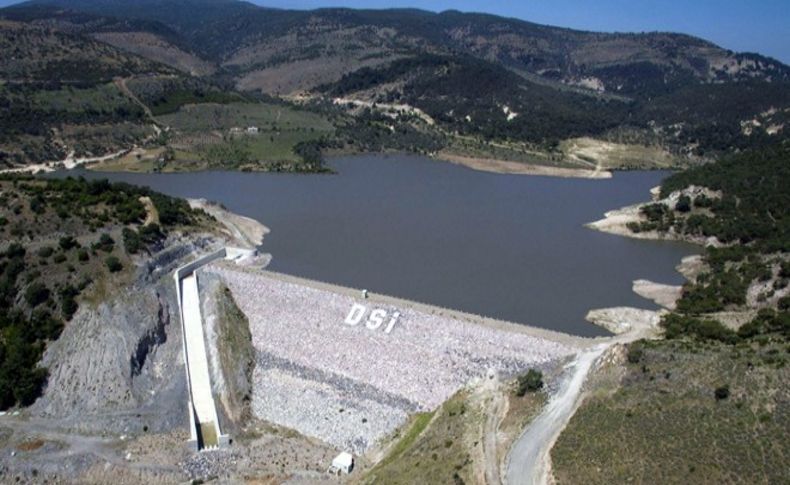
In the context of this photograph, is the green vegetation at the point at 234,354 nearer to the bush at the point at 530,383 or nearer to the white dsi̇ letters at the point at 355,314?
the white dsi̇ letters at the point at 355,314

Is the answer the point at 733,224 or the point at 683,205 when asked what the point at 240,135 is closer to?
the point at 683,205

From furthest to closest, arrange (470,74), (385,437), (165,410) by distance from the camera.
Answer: (470,74)
(165,410)
(385,437)

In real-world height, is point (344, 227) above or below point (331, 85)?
below

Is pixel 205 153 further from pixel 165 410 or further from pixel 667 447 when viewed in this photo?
pixel 667 447

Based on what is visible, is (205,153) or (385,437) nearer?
(385,437)

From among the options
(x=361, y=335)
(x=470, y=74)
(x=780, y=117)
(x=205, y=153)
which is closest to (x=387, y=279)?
(x=361, y=335)

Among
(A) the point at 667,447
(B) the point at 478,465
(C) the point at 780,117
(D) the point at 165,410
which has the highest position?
(C) the point at 780,117

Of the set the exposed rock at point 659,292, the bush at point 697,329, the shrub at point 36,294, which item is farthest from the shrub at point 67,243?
the exposed rock at point 659,292
